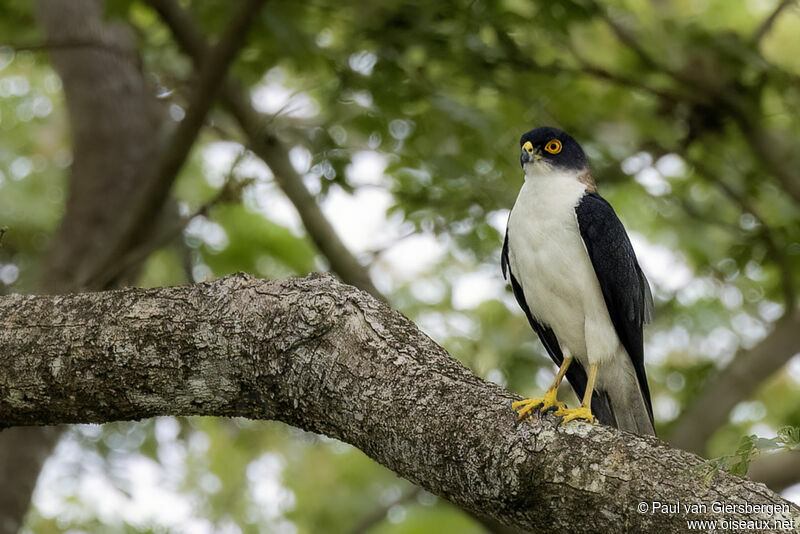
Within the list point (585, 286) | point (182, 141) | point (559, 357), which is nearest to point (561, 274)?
point (585, 286)

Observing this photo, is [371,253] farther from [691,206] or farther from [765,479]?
[765,479]

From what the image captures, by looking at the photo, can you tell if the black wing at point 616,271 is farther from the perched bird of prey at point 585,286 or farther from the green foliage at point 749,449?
the green foliage at point 749,449

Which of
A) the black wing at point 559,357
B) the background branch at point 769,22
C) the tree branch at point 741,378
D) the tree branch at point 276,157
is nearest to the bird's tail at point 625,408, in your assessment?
the black wing at point 559,357

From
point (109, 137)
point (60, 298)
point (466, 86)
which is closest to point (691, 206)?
point (466, 86)

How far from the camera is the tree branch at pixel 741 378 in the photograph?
22.9 feet

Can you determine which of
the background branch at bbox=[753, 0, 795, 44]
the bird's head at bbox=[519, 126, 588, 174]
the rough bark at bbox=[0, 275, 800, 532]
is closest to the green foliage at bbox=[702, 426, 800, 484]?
the rough bark at bbox=[0, 275, 800, 532]

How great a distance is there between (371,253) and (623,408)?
2.55m

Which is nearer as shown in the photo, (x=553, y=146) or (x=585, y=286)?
(x=585, y=286)

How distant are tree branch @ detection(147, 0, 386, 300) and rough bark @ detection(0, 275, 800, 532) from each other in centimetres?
299

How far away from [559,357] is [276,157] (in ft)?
8.81

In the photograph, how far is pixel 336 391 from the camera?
9.96 feet

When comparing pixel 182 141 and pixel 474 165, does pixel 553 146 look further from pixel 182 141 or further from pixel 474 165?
pixel 182 141

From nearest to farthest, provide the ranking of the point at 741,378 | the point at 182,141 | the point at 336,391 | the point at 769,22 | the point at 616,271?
the point at 336,391 → the point at 616,271 → the point at 182,141 → the point at 769,22 → the point at 741,378

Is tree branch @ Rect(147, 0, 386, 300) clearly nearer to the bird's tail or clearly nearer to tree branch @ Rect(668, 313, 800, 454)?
the bird's tail
